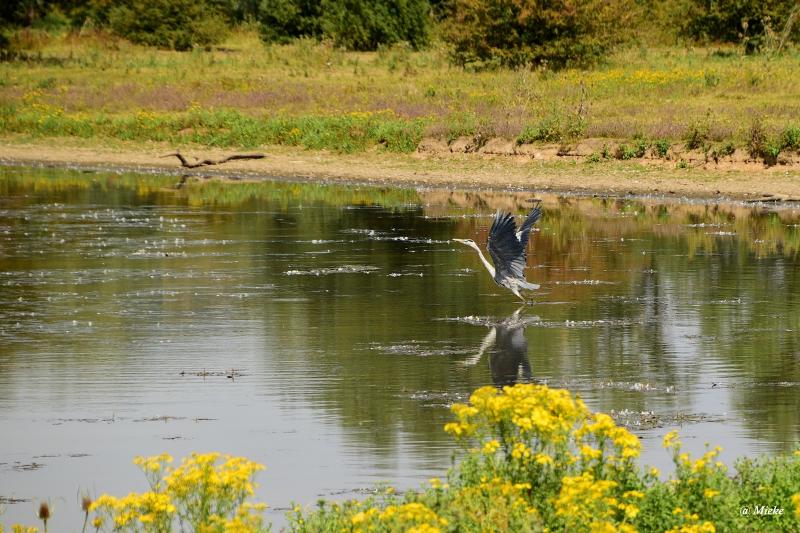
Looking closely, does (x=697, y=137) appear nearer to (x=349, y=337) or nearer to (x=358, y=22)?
(x=349, y=337)

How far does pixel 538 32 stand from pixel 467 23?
252 cm

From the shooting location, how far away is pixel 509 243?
56.0ft

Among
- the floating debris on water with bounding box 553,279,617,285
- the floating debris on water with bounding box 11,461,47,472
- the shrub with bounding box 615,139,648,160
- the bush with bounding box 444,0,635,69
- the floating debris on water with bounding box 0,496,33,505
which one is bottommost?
the floating debris on water with bounding box 0,496,33,505

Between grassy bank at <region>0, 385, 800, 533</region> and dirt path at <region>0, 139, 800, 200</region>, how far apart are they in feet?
72.2

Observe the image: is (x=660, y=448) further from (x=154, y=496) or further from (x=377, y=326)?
(x=377, y=326)

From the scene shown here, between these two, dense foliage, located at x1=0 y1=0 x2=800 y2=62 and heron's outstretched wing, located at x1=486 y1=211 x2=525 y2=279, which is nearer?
heron's outstretched wing, located at x1=486 y1=211 x2=525 y2=279

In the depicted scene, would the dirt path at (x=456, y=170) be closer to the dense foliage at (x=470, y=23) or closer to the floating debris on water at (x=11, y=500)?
the dense foliage at (x=470, y=23)

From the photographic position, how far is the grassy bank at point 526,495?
756 centimetres

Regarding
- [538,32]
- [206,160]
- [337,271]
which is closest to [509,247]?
[337,271]

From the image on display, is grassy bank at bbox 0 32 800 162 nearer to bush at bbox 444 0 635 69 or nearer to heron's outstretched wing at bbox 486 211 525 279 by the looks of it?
bush at bbox 444 0 635 69

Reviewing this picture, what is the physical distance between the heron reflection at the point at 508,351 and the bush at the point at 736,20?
32108 millimetres

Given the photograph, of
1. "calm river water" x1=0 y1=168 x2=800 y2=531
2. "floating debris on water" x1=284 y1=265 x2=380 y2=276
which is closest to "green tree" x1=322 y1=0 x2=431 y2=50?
"calm river water" x1=0 y1=168 x2=800 y2=531

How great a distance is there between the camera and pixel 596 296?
62.1 ft

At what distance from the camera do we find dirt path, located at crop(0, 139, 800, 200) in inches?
1226
